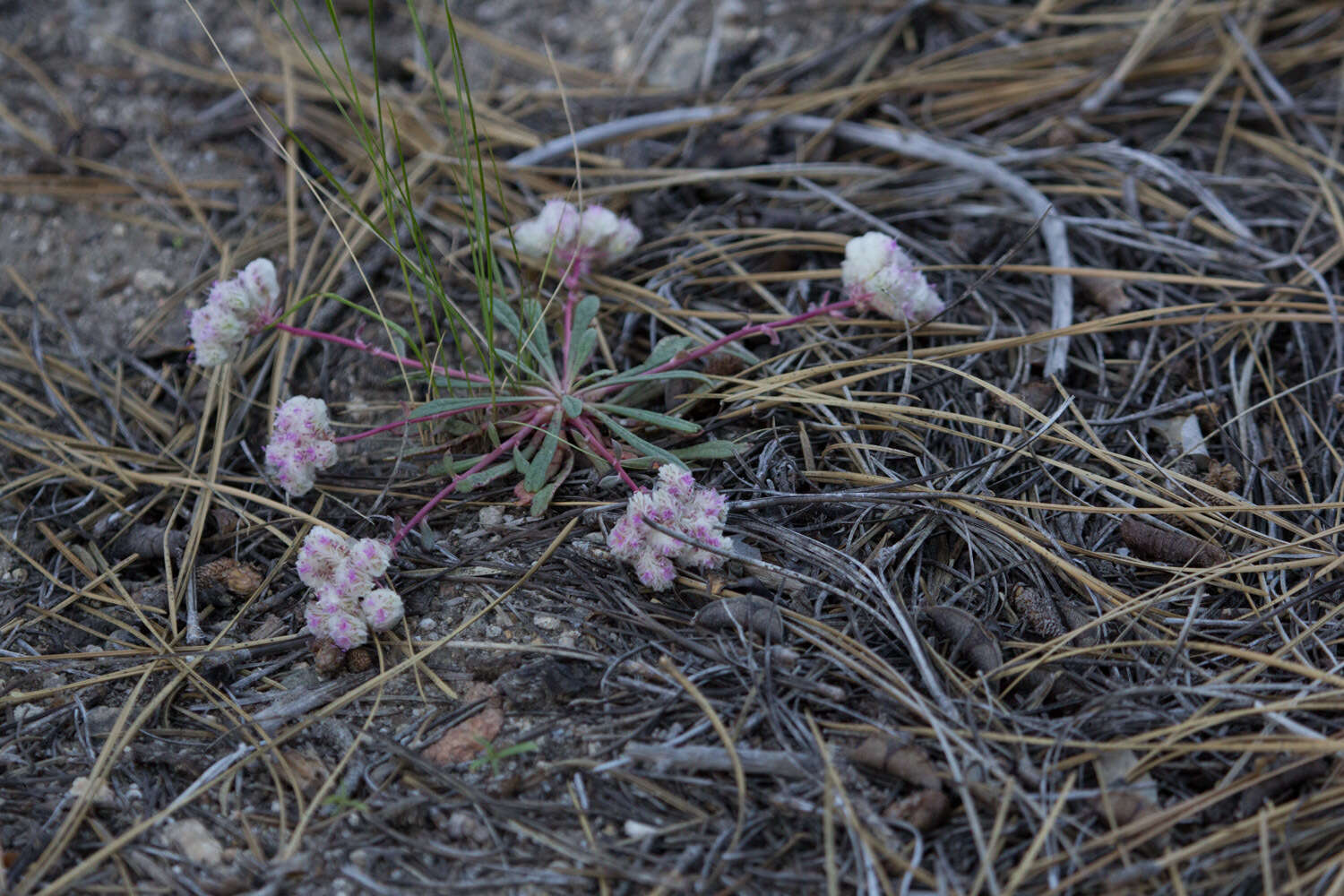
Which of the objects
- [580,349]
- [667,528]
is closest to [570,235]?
[580,349]

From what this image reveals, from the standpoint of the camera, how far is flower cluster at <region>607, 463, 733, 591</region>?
Answer: 188cm

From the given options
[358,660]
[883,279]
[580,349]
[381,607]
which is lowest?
[358,660]

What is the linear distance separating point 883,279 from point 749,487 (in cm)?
58

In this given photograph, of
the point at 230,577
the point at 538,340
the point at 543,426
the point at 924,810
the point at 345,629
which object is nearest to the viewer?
the point at 924,810

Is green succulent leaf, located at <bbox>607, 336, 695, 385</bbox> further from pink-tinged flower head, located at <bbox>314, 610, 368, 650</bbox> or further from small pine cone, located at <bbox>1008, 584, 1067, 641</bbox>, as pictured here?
small pine cone, located at <bbox>1008, 584, 1067, 641</bbox>

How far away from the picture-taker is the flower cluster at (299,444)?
2.09m

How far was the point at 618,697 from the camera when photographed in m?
1.78

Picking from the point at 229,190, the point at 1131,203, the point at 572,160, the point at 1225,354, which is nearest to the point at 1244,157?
the point at 1131,203

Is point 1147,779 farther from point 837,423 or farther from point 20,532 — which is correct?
point 20,532

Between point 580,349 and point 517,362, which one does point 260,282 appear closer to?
point 517,362

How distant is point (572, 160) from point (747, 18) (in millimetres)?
940

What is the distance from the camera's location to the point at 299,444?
2092 mm

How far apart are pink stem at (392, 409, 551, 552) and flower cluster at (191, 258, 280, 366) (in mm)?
568

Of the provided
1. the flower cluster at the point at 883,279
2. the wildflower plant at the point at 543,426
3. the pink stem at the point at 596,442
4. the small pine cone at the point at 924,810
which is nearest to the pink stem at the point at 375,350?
the wildflower plant at the point at 543,426
